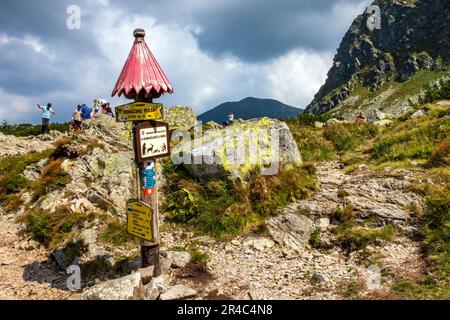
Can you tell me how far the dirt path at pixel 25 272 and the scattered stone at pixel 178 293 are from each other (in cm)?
255

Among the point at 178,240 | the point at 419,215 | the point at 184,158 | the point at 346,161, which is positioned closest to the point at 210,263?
the point at 178,240

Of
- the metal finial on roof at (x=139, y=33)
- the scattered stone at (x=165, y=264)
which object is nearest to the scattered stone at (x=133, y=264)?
the scattered stone at (x=165, y=264)

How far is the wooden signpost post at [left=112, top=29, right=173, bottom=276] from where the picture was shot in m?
7.38

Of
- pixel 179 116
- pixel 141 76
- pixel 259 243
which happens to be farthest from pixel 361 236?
pixel 179 116

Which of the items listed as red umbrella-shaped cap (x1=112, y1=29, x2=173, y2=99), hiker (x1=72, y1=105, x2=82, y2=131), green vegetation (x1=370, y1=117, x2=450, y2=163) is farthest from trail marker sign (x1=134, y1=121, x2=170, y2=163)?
hiker (x1=72, y1=105, x2=82, y2=131)

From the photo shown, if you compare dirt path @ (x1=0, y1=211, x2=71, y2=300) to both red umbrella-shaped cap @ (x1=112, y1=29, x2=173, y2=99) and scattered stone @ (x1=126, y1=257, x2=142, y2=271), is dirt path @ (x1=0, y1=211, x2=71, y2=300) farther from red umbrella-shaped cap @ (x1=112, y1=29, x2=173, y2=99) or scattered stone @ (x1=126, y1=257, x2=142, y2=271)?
red umbrella-shaped cap @ (x1=112, y1=29, x2=173, y2=99)

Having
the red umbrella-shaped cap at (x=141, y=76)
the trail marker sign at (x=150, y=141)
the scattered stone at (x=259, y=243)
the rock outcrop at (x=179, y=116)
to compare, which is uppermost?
the rock outcrop at (x=179, y=116)

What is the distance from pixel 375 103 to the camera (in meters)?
176

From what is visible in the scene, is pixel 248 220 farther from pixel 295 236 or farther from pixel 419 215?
pixel 419 215

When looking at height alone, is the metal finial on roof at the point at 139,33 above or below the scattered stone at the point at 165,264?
above

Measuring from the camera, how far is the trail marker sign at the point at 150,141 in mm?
7375

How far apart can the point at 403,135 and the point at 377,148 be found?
147 centimetres

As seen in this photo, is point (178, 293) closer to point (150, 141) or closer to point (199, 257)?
point (199, 257)

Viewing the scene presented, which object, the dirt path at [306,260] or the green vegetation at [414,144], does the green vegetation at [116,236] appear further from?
the green vegetation at [414,144]
